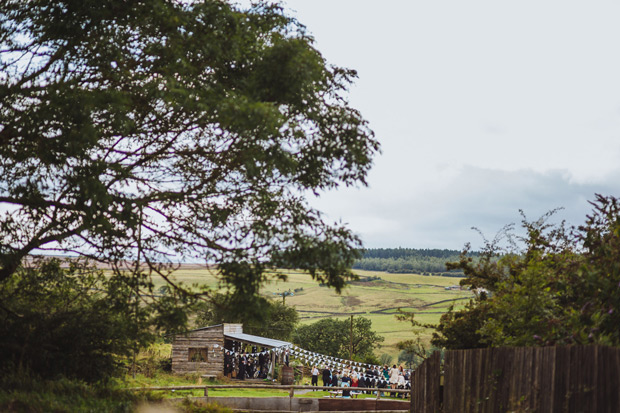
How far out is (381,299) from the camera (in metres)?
134

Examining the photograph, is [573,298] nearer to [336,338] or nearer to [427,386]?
[427,386]

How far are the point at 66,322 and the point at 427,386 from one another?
21.4 feet

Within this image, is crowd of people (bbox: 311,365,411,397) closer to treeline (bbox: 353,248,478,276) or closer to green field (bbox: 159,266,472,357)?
green field (bbox: 159,266,472,357)

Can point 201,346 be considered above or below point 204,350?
above

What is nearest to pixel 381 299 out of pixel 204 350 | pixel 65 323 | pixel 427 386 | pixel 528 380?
pixel 204 350

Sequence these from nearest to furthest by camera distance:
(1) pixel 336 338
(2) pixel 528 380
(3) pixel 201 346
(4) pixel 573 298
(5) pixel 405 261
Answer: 1. (2) pixel 528 380
2. (4) pixel 573 298
3. (3) pixel 201 346
4. (1) pixel 336 338
5. (5) pixel 405 261

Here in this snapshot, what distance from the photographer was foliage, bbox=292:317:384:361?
64.6 meters

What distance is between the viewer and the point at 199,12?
10.4m

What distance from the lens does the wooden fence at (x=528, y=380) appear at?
6.24 m

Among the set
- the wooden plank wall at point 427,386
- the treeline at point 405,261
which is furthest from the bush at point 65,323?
the treeline at point 405,261

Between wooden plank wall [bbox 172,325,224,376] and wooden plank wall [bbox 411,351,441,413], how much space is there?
27580 mm

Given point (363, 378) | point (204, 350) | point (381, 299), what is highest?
point (204, 350)

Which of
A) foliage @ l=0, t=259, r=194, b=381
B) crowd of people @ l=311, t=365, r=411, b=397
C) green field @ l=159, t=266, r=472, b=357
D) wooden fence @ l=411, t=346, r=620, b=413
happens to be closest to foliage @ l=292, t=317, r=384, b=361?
crowd of people @ l=311, t=365, r=411, b=397

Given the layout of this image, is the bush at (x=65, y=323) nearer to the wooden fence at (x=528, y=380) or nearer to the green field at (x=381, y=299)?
the wooden fence at (x=528, y=380)
